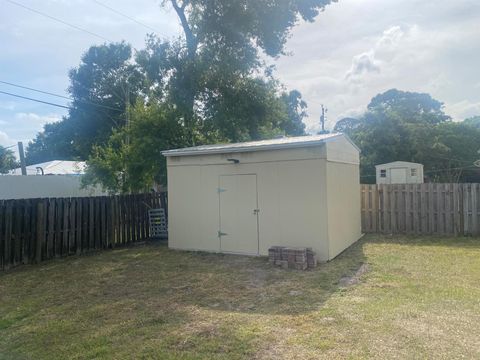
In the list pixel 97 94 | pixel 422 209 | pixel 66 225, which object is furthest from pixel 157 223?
pixel 97 94

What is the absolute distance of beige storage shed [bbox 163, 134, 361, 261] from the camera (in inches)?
313

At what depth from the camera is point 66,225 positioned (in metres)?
9.38

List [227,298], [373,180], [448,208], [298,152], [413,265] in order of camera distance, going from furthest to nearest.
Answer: [373,180], [448,208], [298,152], [413,265], [227,298]

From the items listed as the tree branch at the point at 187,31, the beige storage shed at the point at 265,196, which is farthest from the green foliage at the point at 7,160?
the beige storage shed at the point at 265,196

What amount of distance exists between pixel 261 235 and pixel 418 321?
4.45 m

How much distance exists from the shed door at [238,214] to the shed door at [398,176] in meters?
16.3

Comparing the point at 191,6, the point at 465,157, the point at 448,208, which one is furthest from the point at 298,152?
the point at 465,157

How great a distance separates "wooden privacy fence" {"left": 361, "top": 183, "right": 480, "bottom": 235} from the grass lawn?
8.27 feet

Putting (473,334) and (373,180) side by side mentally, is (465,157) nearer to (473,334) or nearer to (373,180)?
(373,180)

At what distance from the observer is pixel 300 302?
5344 mm

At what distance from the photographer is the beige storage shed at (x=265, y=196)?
796 centimetres

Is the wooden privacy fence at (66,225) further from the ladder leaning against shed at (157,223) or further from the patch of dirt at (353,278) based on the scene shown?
the patch of dirt at (353,278)

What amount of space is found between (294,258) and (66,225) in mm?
5780

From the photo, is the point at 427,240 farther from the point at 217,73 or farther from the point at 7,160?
the point at 7,160
